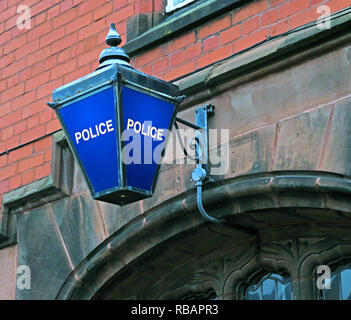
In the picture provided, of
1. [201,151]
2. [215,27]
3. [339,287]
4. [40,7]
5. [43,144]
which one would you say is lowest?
[339,287]

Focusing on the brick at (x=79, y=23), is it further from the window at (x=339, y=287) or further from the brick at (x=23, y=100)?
the window at (x=339, y=287)

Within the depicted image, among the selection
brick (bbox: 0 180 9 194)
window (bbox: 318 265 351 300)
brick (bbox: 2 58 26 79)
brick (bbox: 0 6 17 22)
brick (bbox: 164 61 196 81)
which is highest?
brick (bbox: 0 6 17 22)

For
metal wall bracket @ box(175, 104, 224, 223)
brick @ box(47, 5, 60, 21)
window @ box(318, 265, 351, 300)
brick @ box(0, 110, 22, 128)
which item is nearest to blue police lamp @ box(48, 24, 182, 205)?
metal wall bracket @ box(175, 104, 224, 223)

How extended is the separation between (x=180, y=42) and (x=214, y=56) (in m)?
0.31

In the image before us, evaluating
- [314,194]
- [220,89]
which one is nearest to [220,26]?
[220,89]

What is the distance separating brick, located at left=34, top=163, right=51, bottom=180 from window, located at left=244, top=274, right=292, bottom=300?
1.48 m

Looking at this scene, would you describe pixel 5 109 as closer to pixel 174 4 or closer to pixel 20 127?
pixel 20 127

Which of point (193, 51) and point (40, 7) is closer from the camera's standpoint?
point (193, 51)

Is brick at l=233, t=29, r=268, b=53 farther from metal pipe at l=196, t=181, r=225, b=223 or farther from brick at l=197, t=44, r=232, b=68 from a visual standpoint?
metal pipe at l=196, t=181, r=225, b=223

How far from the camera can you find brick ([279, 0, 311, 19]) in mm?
4824

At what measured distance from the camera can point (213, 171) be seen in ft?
16.2

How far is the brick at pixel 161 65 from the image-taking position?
5.47 meters

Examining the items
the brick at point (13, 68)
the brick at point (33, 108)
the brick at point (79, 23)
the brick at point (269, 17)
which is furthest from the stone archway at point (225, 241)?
the brick at point (13, 68)

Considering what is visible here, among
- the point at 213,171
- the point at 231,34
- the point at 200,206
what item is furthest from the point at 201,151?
the point at 231,34
